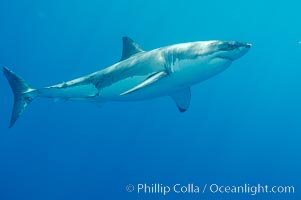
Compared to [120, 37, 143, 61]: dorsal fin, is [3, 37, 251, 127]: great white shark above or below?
below

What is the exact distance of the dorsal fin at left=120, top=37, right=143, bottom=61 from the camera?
800 cm

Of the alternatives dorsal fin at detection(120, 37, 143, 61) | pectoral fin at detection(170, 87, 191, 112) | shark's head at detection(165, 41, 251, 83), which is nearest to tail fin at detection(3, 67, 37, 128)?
dorsal fin at detection(120, 37, 143, 61)

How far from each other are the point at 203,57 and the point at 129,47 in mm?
2631

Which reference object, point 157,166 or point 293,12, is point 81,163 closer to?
point 157,166

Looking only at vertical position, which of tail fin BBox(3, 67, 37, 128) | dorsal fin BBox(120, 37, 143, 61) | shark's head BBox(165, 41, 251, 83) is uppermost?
dorsal fin BBox(120, 37, 143, 61)

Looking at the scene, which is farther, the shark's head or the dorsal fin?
Result: the dorsal fin

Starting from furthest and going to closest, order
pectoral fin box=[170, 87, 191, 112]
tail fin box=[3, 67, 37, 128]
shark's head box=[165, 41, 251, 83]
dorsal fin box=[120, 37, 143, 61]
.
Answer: tail fin box=[3, 67, 37, 128] < dorsal fin box=[120, 37, 143, 61] < pectoral fin box=[170, 87, 191, 112] < shark's head box=[165, 41, 251, 83]

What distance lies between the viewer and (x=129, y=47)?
805 centimetres

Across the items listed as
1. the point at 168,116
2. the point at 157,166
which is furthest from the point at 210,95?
the point at 157,166

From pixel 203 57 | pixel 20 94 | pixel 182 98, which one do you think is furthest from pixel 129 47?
pixel 20 94

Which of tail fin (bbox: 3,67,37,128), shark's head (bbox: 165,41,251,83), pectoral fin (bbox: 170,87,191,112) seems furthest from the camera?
tail fin (bbox: 3,67,37,128)

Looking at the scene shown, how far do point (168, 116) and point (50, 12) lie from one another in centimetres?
1497

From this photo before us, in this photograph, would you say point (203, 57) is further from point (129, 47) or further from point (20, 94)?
point (20, 94)

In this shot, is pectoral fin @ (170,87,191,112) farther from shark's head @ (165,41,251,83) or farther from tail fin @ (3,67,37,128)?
tail fin @ (3,67,37,128)
